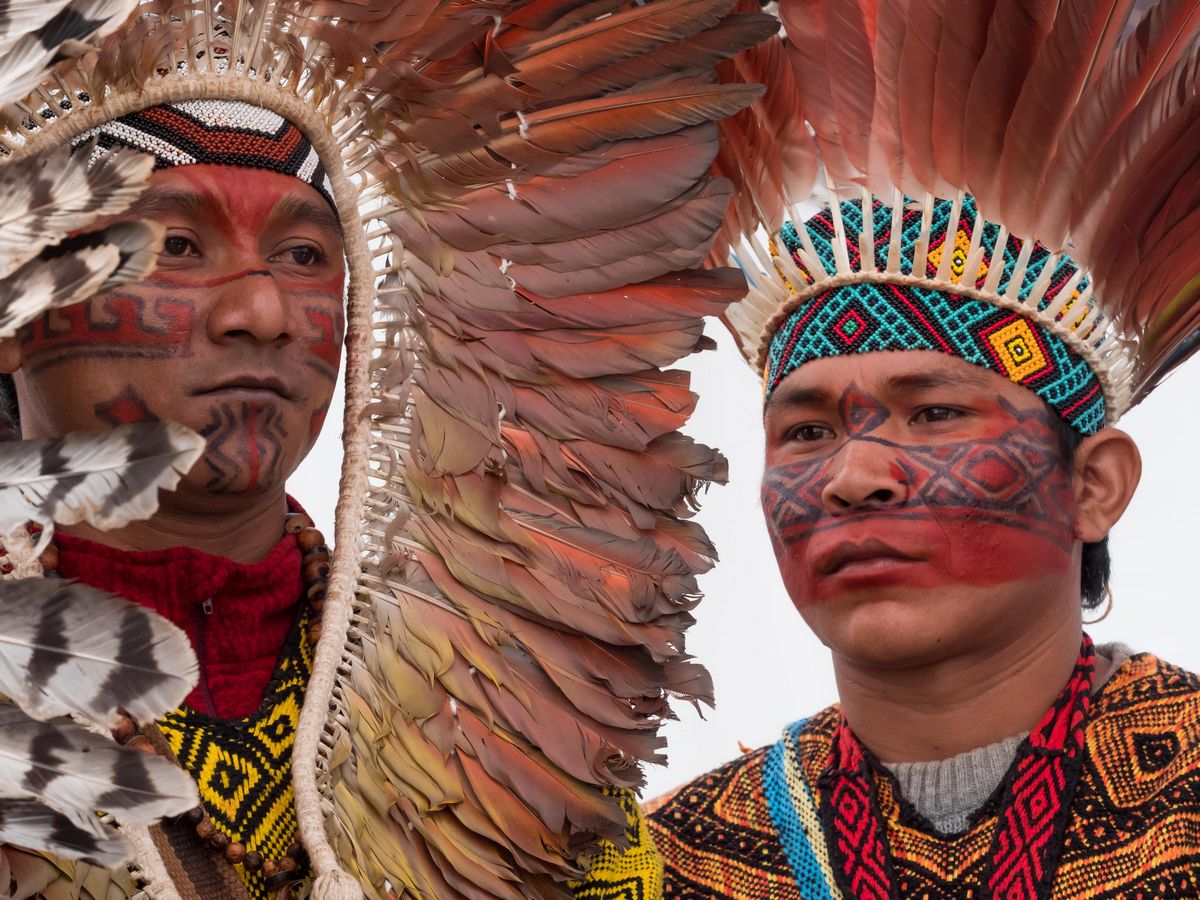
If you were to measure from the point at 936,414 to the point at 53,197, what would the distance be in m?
1.44

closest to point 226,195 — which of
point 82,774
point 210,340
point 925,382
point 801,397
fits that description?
point 210,340

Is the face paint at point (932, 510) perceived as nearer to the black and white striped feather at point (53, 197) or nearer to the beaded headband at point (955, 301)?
the beaded headband at point (955, 301)

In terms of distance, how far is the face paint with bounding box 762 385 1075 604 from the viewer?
2.54 m

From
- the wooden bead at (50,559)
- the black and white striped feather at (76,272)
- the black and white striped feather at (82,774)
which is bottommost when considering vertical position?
the black and white striped feather at (82,774)

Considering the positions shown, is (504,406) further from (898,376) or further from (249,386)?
(898,376)

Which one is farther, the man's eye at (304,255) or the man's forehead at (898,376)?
the man's forehead at (898,376)

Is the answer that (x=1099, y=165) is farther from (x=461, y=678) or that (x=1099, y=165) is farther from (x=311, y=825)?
(x=311, y=825)

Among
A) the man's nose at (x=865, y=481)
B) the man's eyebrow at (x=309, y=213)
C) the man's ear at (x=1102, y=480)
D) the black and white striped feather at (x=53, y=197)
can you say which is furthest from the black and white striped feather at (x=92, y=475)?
the man's ear at (x=1102, y=480)

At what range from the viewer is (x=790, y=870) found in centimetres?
266

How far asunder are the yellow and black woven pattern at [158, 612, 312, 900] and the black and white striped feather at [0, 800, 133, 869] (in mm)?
423

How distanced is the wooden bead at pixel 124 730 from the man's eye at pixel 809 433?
1.18 m

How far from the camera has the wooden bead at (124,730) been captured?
200 cm

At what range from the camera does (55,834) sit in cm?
164

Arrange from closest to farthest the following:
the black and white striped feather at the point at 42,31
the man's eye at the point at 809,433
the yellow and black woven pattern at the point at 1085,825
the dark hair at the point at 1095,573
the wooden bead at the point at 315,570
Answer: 1. the black and white striped feather at the point at 42,31
2. the wooden bead at the point at 315,570
3. the yellow and black woven pattern at the point at 1085,825
4. the man's eye at the point at 809,433
5. the dark hair at the point at 1095,573
